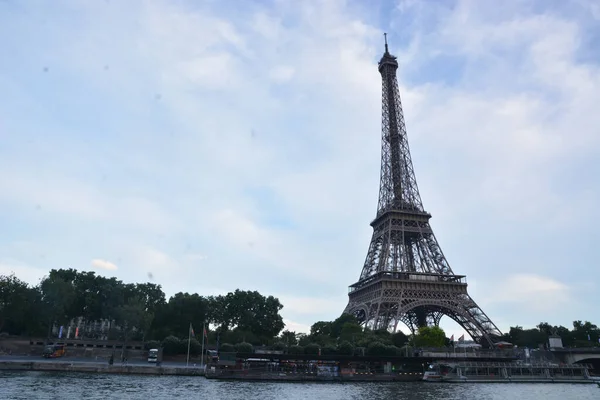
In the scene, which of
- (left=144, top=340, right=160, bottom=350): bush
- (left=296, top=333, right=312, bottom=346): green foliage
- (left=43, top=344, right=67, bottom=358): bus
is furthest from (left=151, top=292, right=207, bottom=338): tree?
(left=43, top=344, right=67, bottom=358): bus

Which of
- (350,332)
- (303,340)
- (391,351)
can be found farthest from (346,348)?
(303,340)

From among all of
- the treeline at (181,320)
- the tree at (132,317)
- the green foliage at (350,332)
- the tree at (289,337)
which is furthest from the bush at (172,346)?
the green foliage at (350,332)

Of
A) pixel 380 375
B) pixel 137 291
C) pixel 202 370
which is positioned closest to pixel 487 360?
pixel 380 375

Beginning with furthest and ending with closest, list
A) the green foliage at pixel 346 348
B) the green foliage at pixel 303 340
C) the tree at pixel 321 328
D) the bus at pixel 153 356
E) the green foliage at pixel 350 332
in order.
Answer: the tree at pixel 321 328
the green foliage at pixel 303 340
the green foliage at pixel 350 332
the green foliage at pixel 346 348
the bus at pixel 153 356

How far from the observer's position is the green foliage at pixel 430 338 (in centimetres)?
8567

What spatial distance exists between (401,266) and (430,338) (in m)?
15.1

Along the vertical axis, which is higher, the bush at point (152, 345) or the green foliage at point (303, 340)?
the green foliage at point (303, 340)

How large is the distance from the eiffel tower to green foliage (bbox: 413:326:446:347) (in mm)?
4763

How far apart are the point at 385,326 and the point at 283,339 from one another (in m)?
26.9

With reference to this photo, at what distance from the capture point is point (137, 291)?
3893 inches

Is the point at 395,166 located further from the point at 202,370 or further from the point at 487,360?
the point at 202,370

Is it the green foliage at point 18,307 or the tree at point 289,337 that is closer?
the green foliage at point 18,307

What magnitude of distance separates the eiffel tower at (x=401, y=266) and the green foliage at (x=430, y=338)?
4.76m

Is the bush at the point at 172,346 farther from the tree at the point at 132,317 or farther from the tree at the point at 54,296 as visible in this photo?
the tree at the point at 54,296
